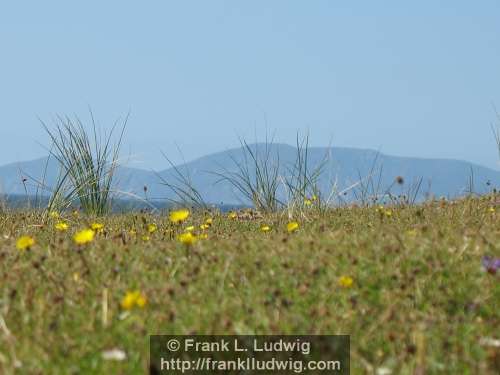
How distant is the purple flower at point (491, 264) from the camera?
443 cm

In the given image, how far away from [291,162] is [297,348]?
7.11m

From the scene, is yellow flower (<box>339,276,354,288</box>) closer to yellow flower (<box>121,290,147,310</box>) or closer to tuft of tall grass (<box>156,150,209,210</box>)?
yellow flower (<box>121,290,147,310</box>)

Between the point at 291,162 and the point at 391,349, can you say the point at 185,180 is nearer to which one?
the point at 291,162

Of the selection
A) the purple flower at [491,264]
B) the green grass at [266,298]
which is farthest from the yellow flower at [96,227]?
the purple flower at [491,264]

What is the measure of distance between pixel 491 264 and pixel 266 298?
1.36m

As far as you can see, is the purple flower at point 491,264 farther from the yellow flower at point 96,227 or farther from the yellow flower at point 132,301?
the yellow flower at point 96,227

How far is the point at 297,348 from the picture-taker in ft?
11.9

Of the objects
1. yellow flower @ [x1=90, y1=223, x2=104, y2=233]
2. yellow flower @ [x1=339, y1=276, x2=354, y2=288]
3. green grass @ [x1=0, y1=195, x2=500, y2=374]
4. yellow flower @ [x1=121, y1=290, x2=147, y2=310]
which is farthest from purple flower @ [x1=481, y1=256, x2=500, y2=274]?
yellow flower @ [x1=90, y1=223, x2=104, y2=233]

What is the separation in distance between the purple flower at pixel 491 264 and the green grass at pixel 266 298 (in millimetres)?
53

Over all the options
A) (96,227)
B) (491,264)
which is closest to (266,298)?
(491,264)

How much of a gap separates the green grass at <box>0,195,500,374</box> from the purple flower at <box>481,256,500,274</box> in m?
0.05

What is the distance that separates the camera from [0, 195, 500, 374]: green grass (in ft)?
11.5

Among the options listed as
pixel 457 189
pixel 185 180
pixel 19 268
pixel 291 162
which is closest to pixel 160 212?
pixel 185 180

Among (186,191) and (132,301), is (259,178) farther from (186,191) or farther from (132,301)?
(132,301)
